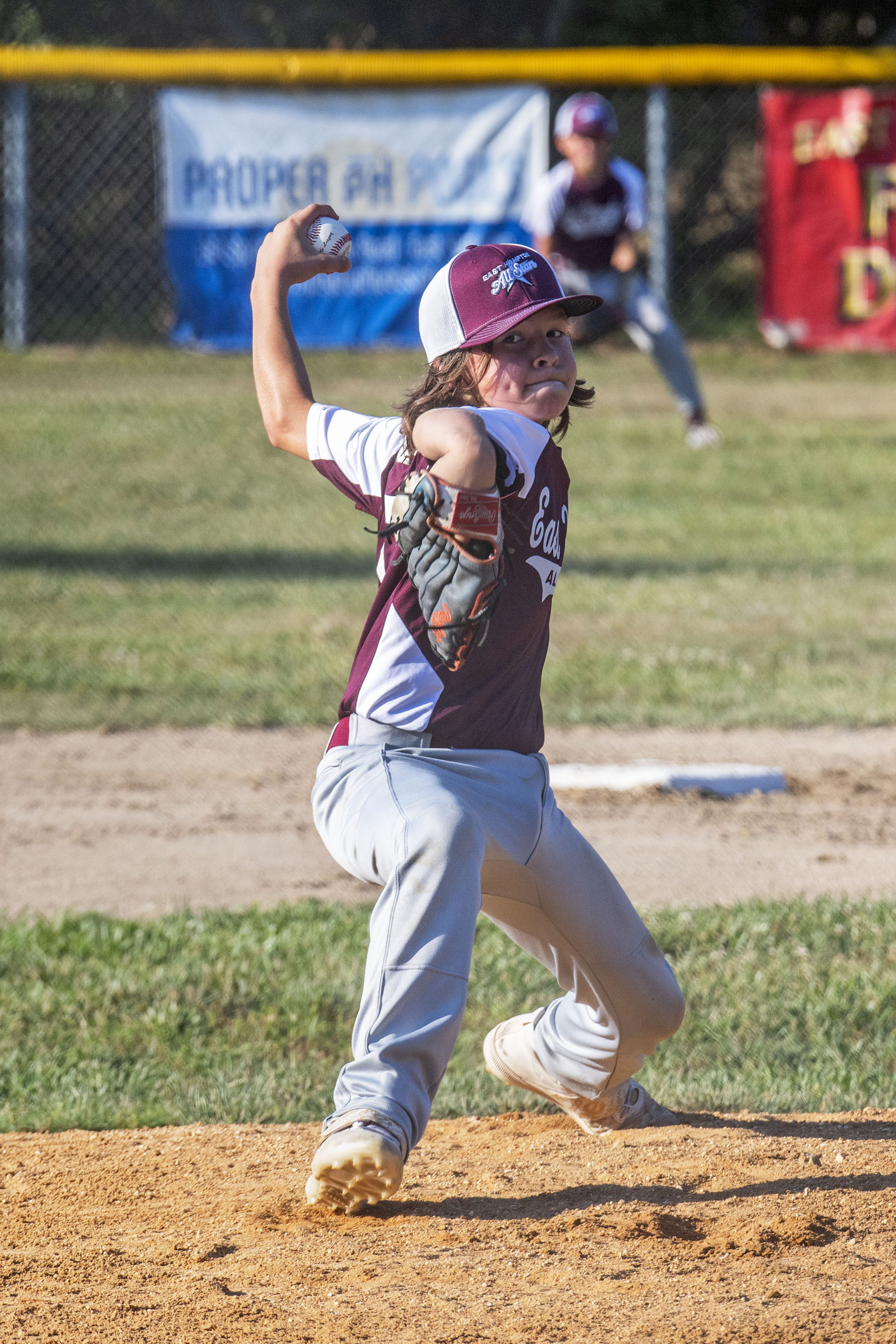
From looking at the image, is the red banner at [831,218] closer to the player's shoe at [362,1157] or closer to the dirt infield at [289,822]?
the dirt infield at [289,822]

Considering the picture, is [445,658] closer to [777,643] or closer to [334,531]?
[777,643]

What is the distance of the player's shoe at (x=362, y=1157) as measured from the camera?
244 cm

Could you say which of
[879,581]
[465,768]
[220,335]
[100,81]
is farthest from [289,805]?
[100,81]

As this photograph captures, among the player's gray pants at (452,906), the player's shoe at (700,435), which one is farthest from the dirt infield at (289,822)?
the player's shoe at (700,435)

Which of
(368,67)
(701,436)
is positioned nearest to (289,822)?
(701,436)

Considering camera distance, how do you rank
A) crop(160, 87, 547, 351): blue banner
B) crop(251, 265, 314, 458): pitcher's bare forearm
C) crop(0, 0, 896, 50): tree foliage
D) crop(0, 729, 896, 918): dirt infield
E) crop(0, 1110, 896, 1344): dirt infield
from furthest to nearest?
crop(0, 0, 896, 50): tree foliage → crop(160, 87, 547, 351): blue banner → crop(0, 729, 896, 918): dirt infield → crop(251, 265, 314, 458): pitcher's bare forearm → crop(0, 1110, 896, 1344): dirt infield

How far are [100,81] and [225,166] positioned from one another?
1156 millimetres

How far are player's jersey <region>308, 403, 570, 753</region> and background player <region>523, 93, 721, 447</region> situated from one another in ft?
26.2

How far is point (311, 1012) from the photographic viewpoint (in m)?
3.98

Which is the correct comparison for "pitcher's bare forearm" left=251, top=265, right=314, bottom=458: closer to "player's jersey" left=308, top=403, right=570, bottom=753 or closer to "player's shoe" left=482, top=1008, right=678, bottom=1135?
"player's jersey" left=308, top=403, right=570, bottom=753

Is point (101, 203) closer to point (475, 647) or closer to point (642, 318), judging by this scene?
point (642, 318)

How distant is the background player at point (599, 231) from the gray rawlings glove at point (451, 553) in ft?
27.1

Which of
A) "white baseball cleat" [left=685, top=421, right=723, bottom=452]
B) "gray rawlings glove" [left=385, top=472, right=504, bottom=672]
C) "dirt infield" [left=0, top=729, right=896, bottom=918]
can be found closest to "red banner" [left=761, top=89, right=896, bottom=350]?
"white baseball cleat" [left=685, top=421, right=723, bottom=452]

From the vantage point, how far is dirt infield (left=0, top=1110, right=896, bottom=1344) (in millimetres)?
2283
